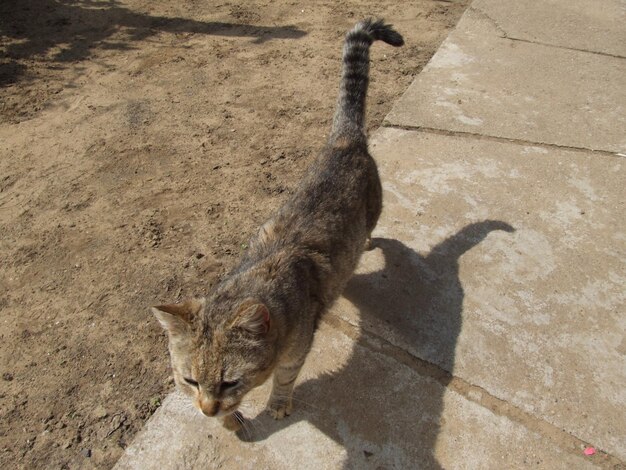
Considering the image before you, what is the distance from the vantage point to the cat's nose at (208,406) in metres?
2.25

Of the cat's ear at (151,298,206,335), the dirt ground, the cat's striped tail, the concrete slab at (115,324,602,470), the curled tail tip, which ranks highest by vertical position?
the curled tail tip

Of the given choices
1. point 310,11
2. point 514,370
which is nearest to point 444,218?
point 514,370

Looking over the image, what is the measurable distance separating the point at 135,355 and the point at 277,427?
3.29ft

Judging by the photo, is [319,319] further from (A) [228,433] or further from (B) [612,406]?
(B) [612,406]

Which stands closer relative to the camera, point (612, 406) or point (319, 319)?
point (612, 406)

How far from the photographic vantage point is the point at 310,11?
6926mm

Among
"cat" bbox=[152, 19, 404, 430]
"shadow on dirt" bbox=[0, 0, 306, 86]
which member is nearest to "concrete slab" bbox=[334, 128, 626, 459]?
"cat" bbox=[152, 19, 404, 430]

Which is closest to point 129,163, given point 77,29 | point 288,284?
point 288,284

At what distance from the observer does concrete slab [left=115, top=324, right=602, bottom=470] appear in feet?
8.13

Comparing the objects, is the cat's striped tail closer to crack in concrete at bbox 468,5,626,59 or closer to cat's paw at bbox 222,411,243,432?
cat's paw at bbox 222,411,243,432

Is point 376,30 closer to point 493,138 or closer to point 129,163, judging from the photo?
point 493,138

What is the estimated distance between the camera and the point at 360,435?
8.45 feet

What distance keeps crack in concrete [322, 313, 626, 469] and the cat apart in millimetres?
279

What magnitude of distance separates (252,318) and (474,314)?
5.37 ft
